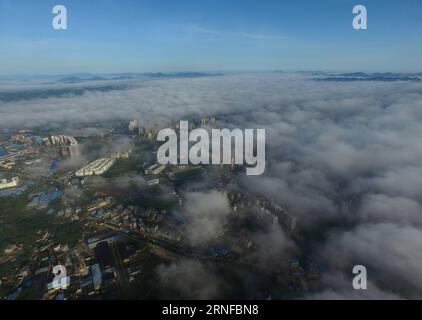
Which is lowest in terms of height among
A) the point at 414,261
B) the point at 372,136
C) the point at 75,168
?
the point at 414,261

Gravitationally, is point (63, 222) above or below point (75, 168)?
below

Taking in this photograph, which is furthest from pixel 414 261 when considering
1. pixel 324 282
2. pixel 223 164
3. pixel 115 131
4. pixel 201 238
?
pixel 115 131

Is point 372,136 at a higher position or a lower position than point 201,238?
higher

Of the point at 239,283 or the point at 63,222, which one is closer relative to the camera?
the point at 239,283

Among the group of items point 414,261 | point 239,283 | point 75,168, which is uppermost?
point 75,168

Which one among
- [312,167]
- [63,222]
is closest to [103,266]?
[63,222]

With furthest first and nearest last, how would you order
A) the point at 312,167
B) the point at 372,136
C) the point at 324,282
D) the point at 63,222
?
the point at 372,136 → the point at 312,167 → the point at 63,222 → the point at 324,282

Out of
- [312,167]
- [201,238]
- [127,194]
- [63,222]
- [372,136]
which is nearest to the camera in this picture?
[201,238]

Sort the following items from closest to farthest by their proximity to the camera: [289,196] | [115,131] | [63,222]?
1. [63,222]
2. [289,196]
3. [115,131]

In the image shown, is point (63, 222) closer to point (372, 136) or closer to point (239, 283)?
point (239, 283)
